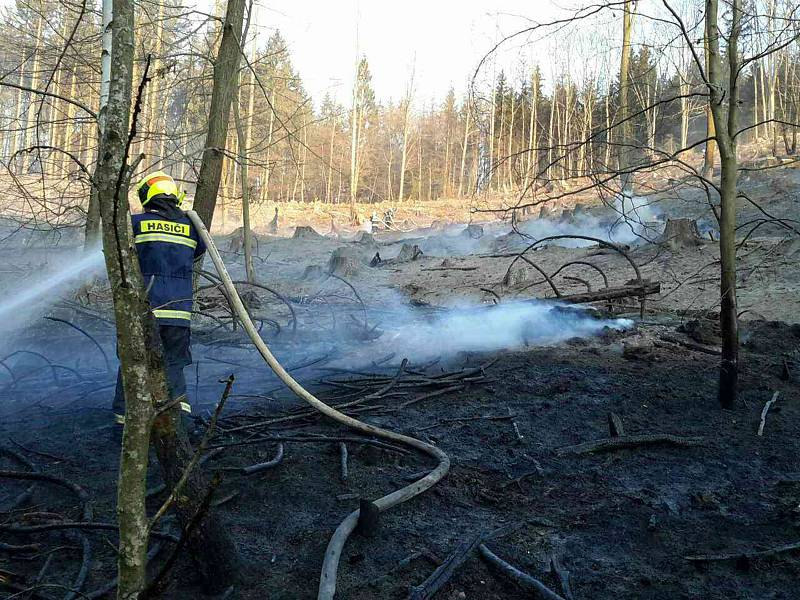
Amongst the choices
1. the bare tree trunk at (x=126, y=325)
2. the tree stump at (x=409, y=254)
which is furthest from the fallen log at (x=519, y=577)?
the tree stump at (x=409, y=254)

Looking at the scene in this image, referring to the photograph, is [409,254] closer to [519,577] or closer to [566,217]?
[566,217]

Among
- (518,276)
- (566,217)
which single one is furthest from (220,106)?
(566,217)

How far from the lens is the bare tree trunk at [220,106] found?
23.0ft

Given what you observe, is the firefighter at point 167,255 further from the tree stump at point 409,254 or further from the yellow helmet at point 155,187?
the tree stump at point 409,254

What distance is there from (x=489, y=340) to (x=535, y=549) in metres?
4.93

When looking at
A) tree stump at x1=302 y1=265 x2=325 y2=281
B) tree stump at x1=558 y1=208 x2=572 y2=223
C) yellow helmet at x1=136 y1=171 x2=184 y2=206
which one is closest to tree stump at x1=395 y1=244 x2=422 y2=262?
tree stump at x1=302 y1=265 x2=325 y2=281

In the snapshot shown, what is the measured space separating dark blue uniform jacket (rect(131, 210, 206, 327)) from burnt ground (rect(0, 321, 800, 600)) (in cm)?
109

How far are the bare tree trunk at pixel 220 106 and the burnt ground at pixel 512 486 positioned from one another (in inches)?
85.4

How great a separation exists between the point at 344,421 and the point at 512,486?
4.16ft

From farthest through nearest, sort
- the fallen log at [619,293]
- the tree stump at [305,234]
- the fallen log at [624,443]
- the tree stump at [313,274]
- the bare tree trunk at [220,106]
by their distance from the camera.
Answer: the tree stump at [305,234]
the tree stump at [313,274]
the fallen log at [619,293]
the bare tree trunk at [220,106]
the fallen log at [624,443]

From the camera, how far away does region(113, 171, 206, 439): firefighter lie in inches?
181

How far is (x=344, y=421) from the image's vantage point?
4113mm

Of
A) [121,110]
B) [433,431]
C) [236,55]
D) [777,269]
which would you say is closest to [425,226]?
[777,269]

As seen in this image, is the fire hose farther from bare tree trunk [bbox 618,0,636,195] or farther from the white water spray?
the white water spray
